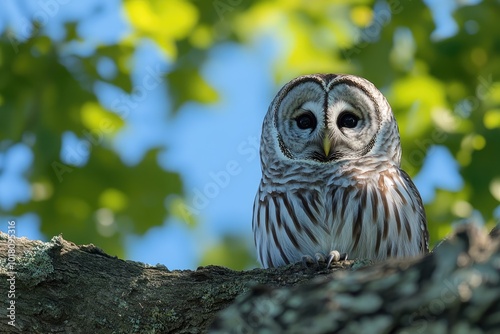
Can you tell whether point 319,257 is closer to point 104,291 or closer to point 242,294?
point 242,294

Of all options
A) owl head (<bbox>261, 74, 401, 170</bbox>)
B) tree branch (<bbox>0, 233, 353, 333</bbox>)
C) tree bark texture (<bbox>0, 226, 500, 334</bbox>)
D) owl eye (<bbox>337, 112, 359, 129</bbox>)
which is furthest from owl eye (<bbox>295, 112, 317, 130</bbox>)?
tree branch (<bbox>0, 233, 353, 333</bbox>)

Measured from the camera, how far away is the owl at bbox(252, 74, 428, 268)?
499cm

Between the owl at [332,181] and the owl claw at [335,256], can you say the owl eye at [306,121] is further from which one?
the owl claw at [335,256]

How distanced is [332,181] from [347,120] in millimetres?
628

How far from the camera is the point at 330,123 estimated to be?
5.41 meters

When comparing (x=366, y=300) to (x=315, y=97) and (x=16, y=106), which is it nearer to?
(x=315, y=97)

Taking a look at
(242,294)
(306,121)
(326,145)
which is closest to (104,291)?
(242,294)

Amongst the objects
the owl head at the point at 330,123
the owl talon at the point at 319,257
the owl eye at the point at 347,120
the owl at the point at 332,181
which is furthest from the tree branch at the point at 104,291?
the owl eye at the point at 347,120

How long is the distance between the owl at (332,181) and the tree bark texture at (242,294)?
0.80 meters

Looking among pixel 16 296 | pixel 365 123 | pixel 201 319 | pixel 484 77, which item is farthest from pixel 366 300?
pixel 484 77

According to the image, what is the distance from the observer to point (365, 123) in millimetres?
5609

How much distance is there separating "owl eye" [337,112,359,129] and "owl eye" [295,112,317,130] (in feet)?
0.57

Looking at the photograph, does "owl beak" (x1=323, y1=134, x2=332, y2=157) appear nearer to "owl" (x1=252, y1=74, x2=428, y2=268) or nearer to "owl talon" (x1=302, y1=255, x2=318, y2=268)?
"owl" (x1=252, y1=74, x2=428, y2=268)

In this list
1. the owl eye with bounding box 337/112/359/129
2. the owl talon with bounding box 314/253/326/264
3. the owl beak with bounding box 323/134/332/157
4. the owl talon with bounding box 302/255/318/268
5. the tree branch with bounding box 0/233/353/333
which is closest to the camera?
the tree branch with bounding box 0/233/353/333
